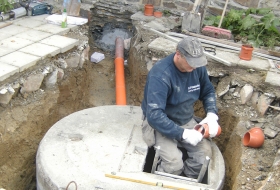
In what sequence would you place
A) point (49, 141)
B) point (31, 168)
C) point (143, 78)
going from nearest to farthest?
1. point (49, 141)
2. point (31, 168)
3. point (143, 78)

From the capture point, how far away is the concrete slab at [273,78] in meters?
3.82

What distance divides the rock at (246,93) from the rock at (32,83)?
2.21 m

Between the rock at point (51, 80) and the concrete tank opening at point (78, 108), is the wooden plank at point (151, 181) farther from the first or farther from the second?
the rock at point (51, 80)

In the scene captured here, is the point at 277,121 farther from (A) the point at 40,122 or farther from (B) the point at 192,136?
(A) the point at 40,122

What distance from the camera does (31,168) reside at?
3836 millimetres

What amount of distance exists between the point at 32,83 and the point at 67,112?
2.37 feet

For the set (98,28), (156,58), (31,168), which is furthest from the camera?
(98,28)

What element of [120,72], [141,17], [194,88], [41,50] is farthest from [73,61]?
[194,88]

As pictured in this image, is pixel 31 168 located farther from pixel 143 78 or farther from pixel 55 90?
pixel 143 78

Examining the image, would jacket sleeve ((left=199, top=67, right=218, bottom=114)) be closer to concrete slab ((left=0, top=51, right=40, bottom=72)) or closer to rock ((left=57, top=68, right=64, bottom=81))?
rock ((left=57, top=68, right=64, bottom=81))

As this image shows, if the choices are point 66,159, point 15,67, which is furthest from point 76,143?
point 15,67

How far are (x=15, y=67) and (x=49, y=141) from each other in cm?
91

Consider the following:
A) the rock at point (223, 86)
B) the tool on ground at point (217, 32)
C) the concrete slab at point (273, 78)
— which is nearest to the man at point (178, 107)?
the rock at point (223, 86)

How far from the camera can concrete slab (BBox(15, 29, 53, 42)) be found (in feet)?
14.2
